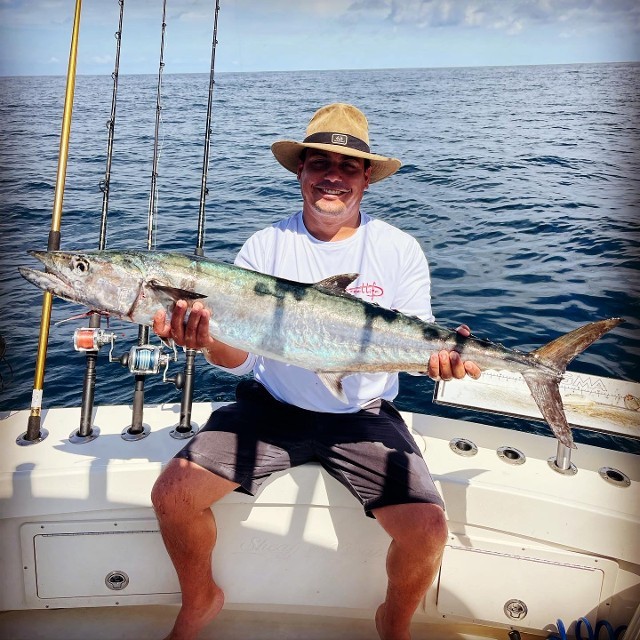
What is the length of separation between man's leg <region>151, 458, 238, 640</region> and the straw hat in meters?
1.58

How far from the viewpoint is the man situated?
2.25 metres

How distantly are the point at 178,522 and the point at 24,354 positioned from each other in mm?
4054

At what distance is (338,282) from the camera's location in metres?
2.40

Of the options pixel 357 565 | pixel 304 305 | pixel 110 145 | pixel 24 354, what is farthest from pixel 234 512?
pixel 24 354

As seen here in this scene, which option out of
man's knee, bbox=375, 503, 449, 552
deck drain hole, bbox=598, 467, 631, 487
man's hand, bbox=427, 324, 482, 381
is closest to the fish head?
man's hand, bbox=427, 324, 482, 381

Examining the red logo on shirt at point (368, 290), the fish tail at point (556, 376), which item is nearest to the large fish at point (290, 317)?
the fish tail at point (556, 376)

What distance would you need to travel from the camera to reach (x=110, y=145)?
3.43 meters

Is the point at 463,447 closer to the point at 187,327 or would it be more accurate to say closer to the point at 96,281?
the point at 187,327

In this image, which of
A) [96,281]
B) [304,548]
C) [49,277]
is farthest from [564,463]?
[49,277]

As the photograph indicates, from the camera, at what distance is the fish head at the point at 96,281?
2268 millimetres

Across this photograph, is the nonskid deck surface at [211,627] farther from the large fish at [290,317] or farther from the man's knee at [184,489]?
the large fish at [290,317]

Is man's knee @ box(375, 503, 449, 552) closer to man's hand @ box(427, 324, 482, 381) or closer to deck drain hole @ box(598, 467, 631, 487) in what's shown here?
man's hand @ box(427, 324, 482, 381)

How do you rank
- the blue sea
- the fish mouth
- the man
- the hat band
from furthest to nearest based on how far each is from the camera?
the blue sea, the hat band, the man, the fish mouth

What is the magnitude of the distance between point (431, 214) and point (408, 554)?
886cm
